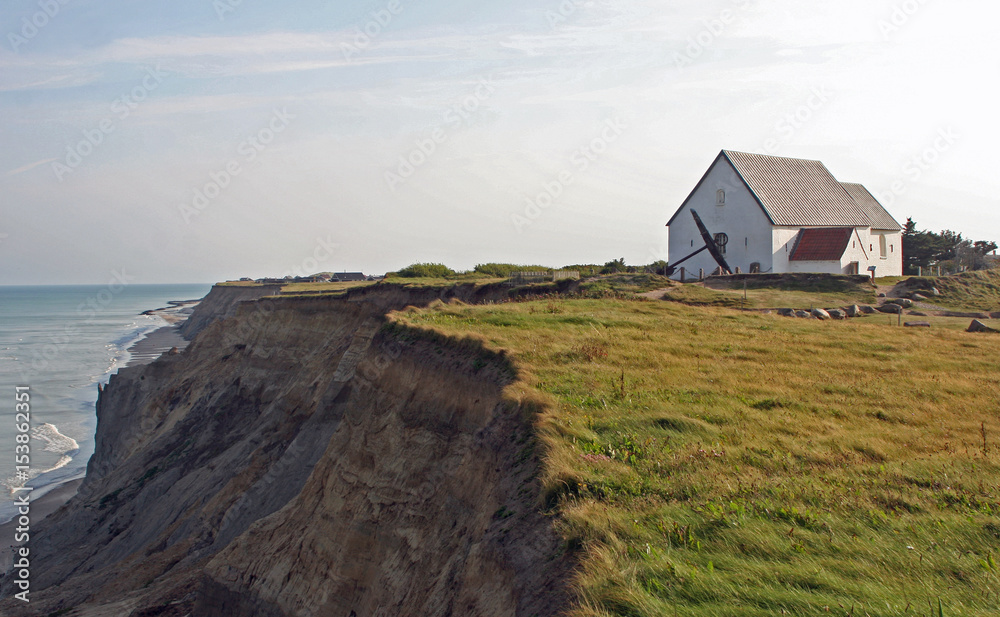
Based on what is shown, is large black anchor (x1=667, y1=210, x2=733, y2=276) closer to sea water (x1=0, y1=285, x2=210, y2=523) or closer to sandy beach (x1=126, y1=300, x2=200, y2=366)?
sea water (x1=0, y1=285, x2=210, y2=523)

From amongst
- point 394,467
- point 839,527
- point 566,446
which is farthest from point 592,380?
point 839,527

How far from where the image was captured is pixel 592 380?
486 inches

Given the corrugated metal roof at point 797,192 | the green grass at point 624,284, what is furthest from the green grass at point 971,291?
the green grass at point 624,284

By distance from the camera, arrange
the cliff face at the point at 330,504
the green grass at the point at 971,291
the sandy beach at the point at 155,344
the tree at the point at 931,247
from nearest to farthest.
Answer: the cliff face at the point at 330,504
the green grass at the point at 971,291
the tree at the point at 931,247
the sandy beach at the point at 155,344

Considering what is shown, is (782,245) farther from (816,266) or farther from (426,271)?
(426,271)

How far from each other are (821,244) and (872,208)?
11.5 meters

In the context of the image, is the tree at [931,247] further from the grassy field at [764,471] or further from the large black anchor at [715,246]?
the grassy field at [764,471]

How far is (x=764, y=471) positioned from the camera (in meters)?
8.51

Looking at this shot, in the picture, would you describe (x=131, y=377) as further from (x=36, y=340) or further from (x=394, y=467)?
(x=36, y=340)

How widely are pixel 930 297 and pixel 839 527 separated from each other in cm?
2951

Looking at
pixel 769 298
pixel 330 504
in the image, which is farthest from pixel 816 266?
pixel 330 504

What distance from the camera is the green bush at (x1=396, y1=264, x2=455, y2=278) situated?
48062mm

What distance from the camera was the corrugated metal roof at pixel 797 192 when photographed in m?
43.1

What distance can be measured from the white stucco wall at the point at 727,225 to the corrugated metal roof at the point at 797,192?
72cm
